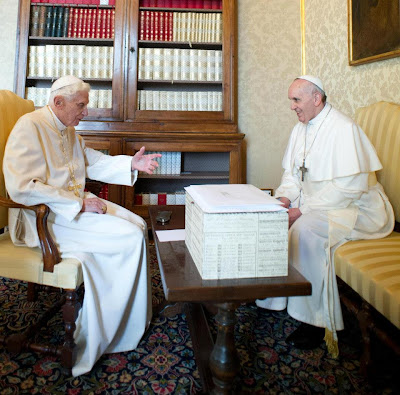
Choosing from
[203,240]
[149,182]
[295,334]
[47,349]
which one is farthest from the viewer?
[149,182]

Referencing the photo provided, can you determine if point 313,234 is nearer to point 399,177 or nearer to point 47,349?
point 399,177

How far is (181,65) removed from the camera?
12.2 ft

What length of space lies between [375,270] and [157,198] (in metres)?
2.55

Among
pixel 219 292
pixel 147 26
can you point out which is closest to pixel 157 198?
pixel 147 26

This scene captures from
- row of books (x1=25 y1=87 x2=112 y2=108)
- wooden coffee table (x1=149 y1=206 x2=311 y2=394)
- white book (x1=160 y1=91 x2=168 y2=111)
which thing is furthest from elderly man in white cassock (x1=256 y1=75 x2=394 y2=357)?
row of books (x1=25 y1=87 x2=112 y2=108)

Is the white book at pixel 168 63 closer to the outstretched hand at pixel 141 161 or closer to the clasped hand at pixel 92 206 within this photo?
the outstretched hand at pixel 141 161

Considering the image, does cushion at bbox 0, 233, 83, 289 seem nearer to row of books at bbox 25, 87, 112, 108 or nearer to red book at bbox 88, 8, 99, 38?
row of books at bbox 25, 87, 112, 108

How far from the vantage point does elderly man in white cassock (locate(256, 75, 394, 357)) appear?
76.2 inches

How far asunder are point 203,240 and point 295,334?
3.68ft

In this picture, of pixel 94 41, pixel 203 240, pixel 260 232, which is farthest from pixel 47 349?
pixel 94 41

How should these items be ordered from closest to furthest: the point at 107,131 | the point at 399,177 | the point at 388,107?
the point at 399,177, the point at 388,107, the point at 107,131

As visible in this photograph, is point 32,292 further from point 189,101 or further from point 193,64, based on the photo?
point 193,64

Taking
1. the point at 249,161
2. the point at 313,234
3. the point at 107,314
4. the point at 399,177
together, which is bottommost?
the point at 107,314

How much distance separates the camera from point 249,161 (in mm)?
4191
